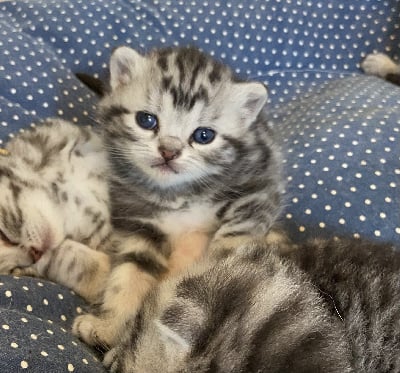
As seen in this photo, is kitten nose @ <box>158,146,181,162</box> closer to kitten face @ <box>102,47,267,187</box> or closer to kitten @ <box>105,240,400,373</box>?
kitten face @ <box>102,47,267,187</box>

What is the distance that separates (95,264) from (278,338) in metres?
0.73

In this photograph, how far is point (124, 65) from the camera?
1506 mm

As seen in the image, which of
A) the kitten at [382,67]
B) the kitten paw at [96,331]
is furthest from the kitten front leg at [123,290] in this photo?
the kitten at [382,67]

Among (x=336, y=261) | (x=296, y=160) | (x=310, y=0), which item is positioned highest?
(x=310, y=0)

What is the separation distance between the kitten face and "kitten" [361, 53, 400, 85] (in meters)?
0.85

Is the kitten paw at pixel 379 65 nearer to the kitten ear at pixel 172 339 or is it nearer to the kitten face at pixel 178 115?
the kitten face at pixel 178 115

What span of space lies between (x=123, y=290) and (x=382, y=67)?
139 centimetres

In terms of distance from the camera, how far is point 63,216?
4.79 ft

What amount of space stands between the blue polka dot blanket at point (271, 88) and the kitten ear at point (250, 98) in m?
0.23

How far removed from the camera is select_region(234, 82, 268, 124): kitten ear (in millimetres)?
1437

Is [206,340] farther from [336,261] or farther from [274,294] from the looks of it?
[336,261]

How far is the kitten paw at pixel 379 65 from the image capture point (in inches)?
82.7

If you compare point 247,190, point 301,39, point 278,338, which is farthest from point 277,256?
point 301,39

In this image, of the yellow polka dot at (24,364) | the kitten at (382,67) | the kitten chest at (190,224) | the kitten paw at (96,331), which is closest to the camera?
the yellow polka dot at (24,364)
